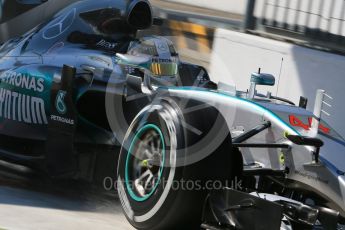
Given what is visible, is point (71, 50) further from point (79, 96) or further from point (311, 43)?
point (311, 43)

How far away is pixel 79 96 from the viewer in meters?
5.98

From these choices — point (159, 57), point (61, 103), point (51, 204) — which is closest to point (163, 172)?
point (51, 204)

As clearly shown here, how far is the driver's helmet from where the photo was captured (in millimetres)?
6207

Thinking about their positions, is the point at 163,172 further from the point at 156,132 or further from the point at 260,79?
the point at 260,79

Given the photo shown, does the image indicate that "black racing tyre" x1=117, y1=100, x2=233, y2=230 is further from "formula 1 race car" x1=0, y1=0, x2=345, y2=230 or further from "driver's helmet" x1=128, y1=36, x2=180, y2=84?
"driver's helmet" x1=128, y1=36, x2=180, y2=84

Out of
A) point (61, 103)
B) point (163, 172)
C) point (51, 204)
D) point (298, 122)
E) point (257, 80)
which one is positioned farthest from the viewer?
point (61, 103)

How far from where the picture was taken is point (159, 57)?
629cm

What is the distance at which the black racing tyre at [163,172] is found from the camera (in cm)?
441

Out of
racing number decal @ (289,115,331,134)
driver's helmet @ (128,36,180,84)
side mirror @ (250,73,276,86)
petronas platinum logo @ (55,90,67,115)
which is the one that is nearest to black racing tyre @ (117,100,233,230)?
racing number decal @ (289,115,331,134)

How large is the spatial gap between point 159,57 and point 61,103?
2.88ft

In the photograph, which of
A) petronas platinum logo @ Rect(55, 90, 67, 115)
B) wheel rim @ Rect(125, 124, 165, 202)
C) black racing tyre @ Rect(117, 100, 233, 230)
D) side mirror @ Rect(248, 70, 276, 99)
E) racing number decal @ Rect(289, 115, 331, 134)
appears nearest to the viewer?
black racing tyre @ Rect(117, 100, 233, 230)

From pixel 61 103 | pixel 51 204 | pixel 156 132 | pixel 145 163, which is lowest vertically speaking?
pixel 51 204

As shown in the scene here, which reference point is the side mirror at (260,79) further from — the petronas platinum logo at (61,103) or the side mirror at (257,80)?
the petronas platinum logo at (61,103)

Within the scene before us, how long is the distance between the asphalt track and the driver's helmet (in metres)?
1.00
